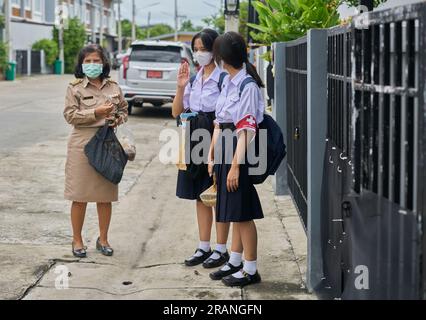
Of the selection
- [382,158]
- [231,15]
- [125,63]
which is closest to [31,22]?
[125,63]

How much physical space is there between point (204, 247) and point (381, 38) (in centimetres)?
317

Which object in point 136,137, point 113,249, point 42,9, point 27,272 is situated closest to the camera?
point 27,272

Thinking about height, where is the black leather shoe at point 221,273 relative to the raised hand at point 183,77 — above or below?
below

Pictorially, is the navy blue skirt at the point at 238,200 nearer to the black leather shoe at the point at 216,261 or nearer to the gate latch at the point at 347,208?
the black leather shoe at the point at 216,261

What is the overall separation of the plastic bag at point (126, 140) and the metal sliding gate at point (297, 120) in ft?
4.80

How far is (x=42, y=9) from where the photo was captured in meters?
55.8

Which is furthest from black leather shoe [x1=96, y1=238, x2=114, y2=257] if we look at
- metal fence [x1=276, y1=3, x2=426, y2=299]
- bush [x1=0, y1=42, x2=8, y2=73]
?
bush [x1=0, y1=42, x2=8, y2=73]

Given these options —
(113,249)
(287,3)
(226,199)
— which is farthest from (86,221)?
(287,3)

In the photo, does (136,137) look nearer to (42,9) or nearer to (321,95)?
(321,95)

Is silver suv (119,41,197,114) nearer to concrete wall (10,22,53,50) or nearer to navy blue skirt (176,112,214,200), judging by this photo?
navy blue skirt (176,112,214,200)

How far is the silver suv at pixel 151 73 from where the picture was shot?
Result: 1825 centimetres

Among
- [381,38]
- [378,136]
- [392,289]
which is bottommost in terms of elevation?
[392,289]

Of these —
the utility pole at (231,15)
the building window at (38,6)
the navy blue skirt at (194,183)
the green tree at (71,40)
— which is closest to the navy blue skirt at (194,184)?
the navy blue skirt at (194,183)
